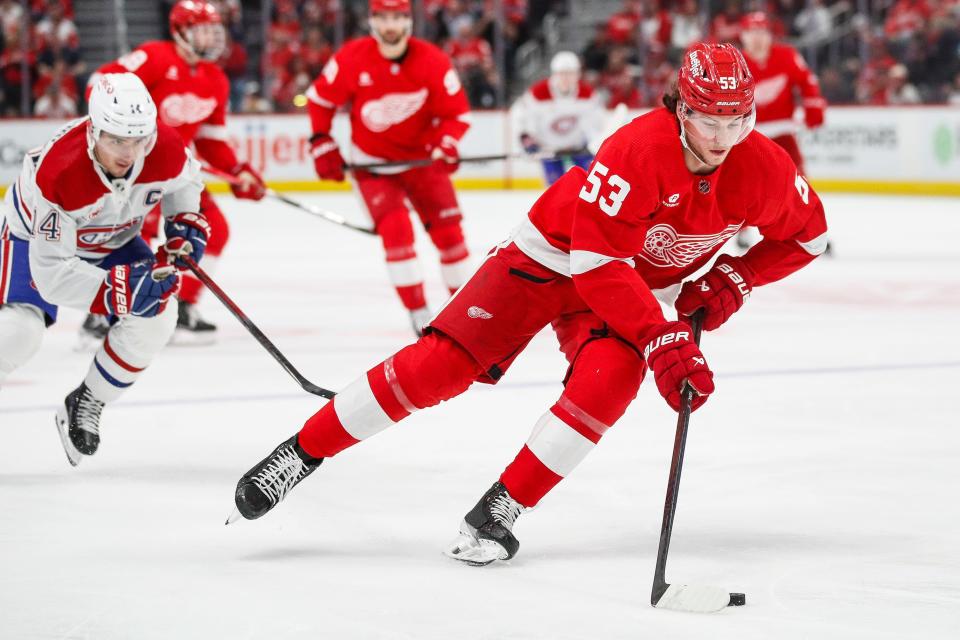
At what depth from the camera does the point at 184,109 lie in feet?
19.1

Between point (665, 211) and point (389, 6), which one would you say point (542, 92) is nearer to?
point (389, 6)

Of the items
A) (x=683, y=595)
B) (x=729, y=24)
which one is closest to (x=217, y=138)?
(x=683, y=595)

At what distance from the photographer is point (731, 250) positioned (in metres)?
8.42

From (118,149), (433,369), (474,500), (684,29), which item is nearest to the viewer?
(433,369)

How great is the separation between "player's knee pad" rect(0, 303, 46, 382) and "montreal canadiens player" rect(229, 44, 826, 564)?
3.12 ft

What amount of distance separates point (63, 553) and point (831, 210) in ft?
28.5

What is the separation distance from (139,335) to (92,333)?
196cm

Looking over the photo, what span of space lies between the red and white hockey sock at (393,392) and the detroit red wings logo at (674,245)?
42cm

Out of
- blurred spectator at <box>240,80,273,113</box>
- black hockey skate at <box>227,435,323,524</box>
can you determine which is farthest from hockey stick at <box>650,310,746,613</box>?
blurred spectator at <box>240,80,273,113</box>

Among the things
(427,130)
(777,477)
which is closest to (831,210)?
(427,130)

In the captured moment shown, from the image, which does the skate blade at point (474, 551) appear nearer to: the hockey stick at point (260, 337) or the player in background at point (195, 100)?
the hockey stick at point (260, 337)

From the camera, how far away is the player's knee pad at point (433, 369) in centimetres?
278

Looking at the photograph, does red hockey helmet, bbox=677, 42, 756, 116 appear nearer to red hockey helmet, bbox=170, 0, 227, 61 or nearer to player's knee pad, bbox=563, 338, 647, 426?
player's knee pad, bbox=563, 338, 647, 426

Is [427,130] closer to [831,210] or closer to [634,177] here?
[634,177]
